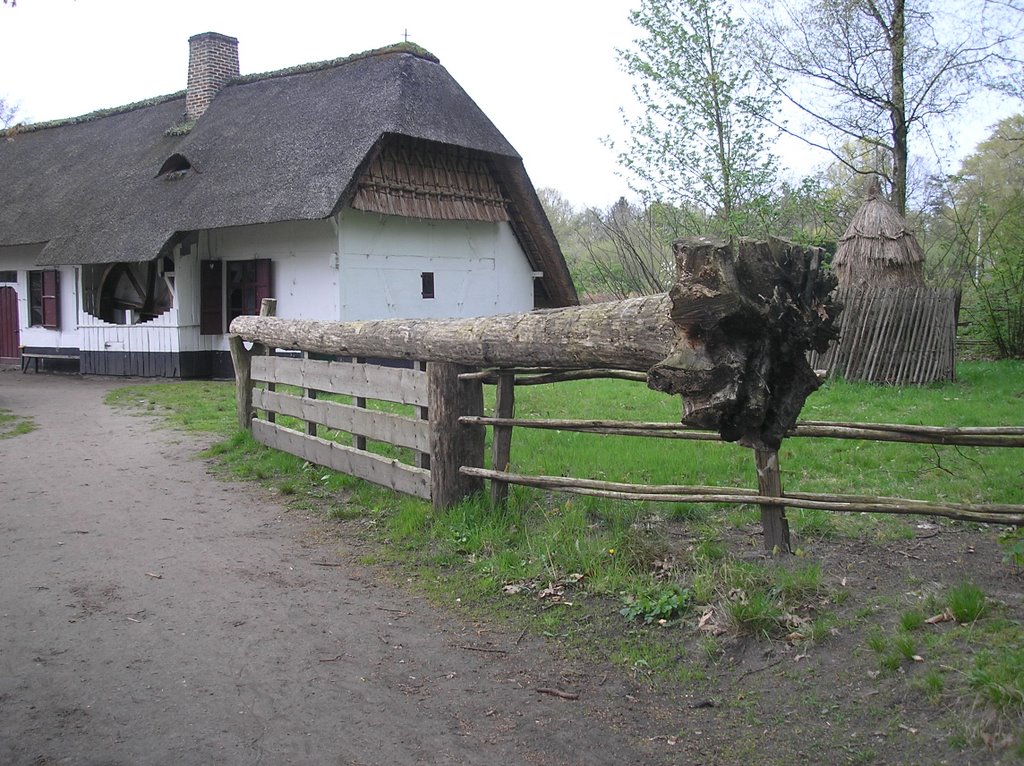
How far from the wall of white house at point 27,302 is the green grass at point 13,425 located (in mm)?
8145

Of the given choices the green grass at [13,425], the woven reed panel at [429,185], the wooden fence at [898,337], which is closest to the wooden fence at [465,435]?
the green grass at [13,425]

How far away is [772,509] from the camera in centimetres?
498

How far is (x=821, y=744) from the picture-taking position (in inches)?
138

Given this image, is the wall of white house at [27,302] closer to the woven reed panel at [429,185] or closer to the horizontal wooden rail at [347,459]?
the woven reed panel at [429,185]

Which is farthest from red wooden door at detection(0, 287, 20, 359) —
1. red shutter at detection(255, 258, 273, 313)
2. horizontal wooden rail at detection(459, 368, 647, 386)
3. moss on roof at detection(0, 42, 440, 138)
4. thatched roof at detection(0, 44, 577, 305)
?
horizontal wooden rail at detection(459, 368, 647, 386)

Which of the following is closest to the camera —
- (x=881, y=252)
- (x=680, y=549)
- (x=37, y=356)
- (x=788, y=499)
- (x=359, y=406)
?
(x=788, y=499)

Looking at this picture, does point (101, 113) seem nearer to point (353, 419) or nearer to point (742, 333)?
point (353, 419)

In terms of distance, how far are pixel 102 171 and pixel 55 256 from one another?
3.56 meters

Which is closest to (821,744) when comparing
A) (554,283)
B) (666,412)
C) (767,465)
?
(767,465)

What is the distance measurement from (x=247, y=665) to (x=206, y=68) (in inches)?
796

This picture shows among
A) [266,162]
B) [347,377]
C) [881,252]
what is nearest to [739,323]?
[347,377]

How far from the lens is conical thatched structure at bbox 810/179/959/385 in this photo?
13.1 metres

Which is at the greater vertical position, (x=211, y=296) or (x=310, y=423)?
(x=211, y=296)

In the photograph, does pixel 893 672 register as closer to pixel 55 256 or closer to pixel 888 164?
pixel 55 256
